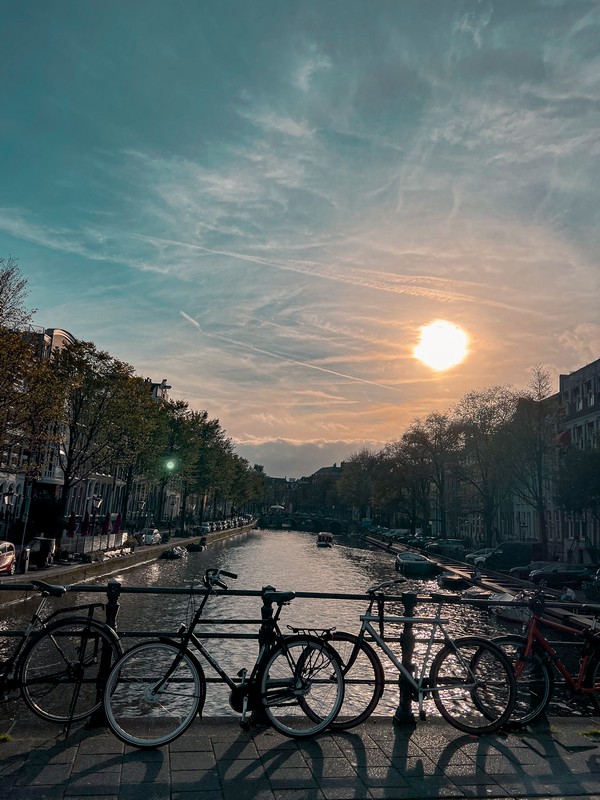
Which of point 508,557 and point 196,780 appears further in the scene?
point 508,557

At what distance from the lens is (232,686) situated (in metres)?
6.82

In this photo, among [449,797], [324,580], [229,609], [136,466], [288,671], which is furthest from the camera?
[136,466]

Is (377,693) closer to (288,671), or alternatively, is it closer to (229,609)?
(288,671)

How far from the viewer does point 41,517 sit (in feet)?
152

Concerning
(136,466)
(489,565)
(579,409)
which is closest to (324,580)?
(489,565)

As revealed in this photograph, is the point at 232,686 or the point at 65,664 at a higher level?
the point at 65,664

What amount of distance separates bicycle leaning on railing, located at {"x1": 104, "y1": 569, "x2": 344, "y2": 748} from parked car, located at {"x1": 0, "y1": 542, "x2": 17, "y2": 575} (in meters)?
28.2

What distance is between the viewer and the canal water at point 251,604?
20.4 metres

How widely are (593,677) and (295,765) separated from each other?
13.4 ft

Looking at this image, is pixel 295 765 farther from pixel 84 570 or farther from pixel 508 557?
pixel 508 557

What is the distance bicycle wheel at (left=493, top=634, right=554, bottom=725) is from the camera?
7.45 m

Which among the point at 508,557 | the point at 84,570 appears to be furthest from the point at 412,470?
the point at 84,570

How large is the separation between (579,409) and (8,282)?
2360 inches

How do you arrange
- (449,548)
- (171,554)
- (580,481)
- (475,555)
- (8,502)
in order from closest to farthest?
(580,481) → (8,502) → (171,554) → (475,555) → (449,548)
